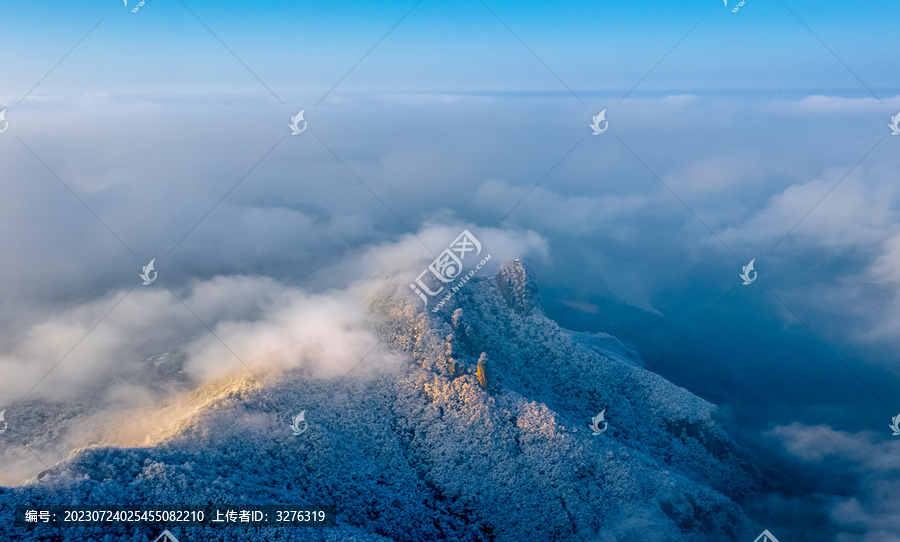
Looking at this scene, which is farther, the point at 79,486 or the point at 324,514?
the point at 324,514

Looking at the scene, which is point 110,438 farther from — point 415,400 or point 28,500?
point 415,400

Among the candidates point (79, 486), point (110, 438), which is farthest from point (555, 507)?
point (110, 438)

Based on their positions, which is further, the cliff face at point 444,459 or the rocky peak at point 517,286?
the rocky peak at point 517,286

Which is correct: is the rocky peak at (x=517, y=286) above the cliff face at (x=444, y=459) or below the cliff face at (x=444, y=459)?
above

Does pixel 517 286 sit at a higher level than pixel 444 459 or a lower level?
higher

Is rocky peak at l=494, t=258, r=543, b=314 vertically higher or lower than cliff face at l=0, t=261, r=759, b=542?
higher

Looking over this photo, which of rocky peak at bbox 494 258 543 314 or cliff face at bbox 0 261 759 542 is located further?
rocky peak at bbox 494 258 543 314

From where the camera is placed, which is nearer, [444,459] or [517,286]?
[444,459]

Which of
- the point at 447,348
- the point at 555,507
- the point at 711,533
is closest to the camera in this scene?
the point at 555,507
